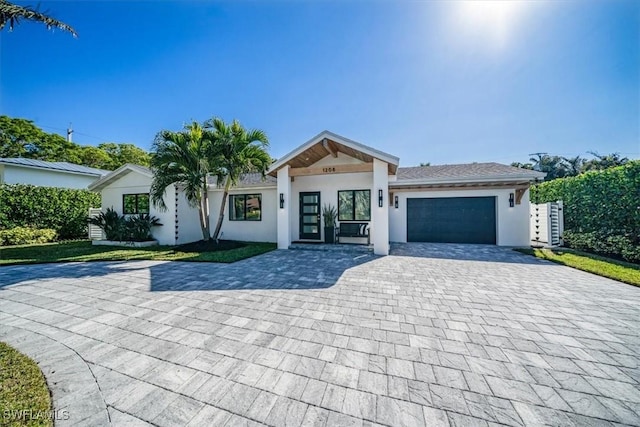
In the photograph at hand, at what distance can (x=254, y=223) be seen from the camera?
12.1 meters

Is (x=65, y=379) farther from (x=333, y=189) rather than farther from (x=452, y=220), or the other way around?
(x=452, y=220)

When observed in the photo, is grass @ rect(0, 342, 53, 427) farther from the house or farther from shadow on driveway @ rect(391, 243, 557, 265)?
shadow on driveway @ rect(391, 243, 557, 265)

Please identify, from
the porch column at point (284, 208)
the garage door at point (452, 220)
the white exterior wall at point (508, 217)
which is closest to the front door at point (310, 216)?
the porch column at point (284, 208)

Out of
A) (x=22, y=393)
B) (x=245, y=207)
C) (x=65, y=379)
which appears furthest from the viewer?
(x=245, y=207)

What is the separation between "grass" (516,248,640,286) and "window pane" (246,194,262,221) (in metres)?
11.0

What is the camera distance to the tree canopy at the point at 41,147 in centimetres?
2327

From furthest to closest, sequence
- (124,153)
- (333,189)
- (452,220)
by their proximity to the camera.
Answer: (124,153) < (452,220) < (333,189)

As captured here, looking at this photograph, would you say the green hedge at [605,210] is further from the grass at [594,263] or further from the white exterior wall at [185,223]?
the white exterior wall at [185,223]

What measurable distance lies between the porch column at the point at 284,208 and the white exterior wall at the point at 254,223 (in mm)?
1922

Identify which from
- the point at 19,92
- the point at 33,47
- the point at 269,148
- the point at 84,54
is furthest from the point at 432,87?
the point at 19,92

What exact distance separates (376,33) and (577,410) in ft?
32.1

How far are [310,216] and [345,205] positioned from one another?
5.66 feet

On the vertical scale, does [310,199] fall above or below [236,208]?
above

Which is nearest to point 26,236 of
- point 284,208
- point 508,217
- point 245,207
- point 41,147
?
point 245,207
